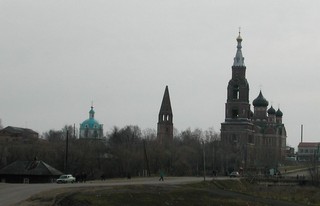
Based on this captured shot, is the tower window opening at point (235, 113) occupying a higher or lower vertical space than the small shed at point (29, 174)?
higher

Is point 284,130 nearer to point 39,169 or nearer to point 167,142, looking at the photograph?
point 167,142

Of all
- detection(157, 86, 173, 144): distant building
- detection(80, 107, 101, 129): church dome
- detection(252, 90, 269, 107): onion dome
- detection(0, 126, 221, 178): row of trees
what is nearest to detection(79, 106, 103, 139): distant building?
detection(80, 107, 101, 129): church dome

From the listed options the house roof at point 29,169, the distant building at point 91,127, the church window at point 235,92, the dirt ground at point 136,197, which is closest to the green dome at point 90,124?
the distant building at point 91,127

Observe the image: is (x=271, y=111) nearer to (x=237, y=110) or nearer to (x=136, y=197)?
(x=237, y=110)

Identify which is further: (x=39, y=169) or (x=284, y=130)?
(x=284, y=130)

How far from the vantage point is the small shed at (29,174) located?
67625 mm

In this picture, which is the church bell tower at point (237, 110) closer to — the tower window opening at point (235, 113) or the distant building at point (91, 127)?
the tower window opening at point (235, 113)

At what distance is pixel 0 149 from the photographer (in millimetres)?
93062

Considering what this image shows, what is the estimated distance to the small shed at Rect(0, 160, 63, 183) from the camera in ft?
222

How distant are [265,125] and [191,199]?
112 meters

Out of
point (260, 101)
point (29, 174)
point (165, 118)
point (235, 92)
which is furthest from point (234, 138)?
point (29, 174)

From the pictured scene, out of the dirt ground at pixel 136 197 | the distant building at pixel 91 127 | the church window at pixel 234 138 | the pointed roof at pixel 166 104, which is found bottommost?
the dirt ground at pixel 136 197

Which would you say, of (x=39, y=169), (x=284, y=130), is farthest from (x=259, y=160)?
(x=39, y=169)

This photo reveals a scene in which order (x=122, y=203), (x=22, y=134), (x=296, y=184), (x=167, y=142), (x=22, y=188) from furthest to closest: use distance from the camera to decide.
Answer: (x=22, y=134) < (x=167, y=142) < (x=296, y=184) < (x=22, y=188) < (x=122, y=203)
